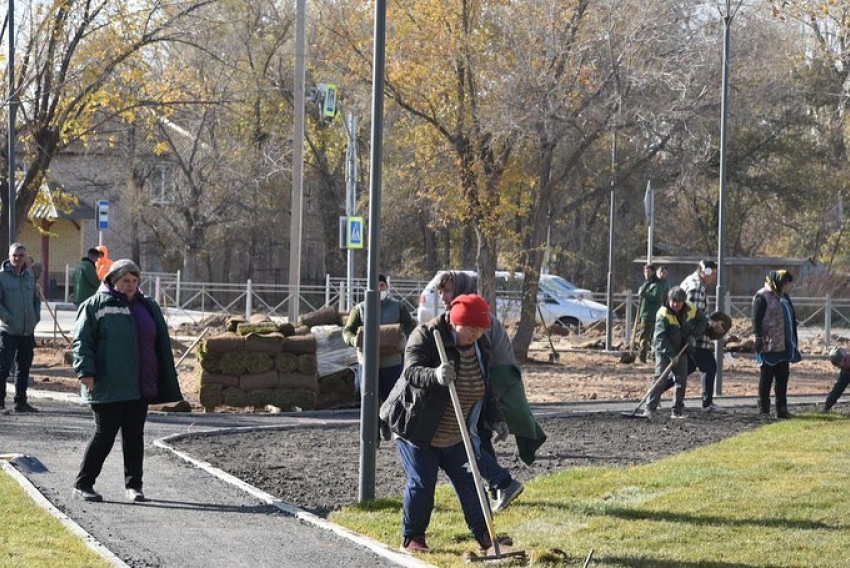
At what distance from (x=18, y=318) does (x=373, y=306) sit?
22.7 ft

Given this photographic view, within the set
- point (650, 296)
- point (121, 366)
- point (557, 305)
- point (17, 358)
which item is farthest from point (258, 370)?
point (557, 305)

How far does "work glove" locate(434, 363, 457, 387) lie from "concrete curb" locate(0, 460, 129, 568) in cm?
197

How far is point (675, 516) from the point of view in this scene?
9148mm

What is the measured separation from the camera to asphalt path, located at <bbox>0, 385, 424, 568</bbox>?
7.89 m

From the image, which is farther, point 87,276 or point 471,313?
point 87,276

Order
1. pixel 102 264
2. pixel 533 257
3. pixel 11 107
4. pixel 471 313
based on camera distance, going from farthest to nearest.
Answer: pixel 533 257, pixel 11 107, pixel 102 264, pixel 471 313

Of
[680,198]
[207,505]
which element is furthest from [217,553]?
[680,198]

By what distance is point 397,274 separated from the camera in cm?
5150

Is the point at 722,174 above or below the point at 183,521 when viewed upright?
above

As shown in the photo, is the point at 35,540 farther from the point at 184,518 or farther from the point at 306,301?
the point at 306,301

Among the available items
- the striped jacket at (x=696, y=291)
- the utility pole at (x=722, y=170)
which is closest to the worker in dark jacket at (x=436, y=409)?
the striped jacket at (x=696, y=291)

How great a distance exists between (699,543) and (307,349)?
9.00 meters

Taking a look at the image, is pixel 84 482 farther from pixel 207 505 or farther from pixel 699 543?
pixel 699 543

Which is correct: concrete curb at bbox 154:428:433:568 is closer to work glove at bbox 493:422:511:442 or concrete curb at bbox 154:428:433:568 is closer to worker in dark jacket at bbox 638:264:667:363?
work glove at bbox 493:422:511:442
